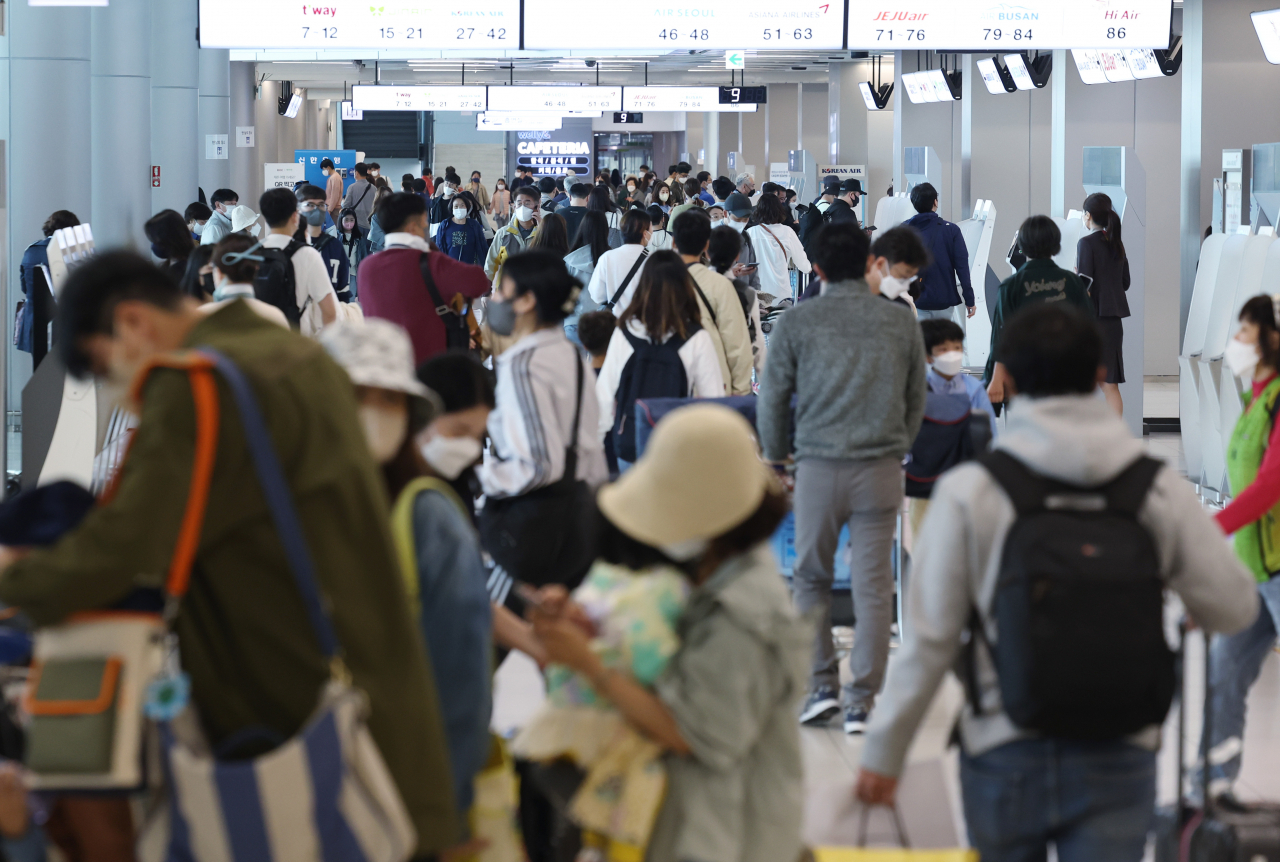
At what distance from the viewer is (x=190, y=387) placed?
1800mm

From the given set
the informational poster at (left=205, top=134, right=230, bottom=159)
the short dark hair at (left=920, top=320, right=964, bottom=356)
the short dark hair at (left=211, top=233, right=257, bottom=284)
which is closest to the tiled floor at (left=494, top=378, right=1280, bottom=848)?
the short dark hair at (left=920, top=320, right=964, bottom=356)

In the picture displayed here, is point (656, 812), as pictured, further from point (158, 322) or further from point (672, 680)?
point (158, 322)

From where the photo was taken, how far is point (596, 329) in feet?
19.0

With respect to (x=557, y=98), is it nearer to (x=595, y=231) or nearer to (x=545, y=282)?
(x=595, y=231)

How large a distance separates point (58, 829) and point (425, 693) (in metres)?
0.53

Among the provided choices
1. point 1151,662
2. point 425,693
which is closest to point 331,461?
point 425,693

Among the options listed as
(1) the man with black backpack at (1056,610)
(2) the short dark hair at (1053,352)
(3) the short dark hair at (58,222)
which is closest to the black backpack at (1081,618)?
(1) the man with black backpack at (1056,610)

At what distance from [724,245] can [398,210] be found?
142cm

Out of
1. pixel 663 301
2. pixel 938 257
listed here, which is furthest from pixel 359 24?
pixel 938 257

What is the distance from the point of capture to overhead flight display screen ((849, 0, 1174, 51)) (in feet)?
26.9

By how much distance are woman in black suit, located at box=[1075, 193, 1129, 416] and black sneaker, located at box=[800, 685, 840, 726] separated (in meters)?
4.27

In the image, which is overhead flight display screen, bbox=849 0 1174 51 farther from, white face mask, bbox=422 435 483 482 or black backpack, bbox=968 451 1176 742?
black backpack, bbox=968 451 1176 742

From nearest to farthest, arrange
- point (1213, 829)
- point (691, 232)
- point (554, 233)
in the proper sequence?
point (1213, 829), point (691, 232), point (554, 233)

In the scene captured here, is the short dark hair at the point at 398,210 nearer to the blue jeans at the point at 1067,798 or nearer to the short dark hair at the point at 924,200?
the blue jeans at the point at 1067,798
